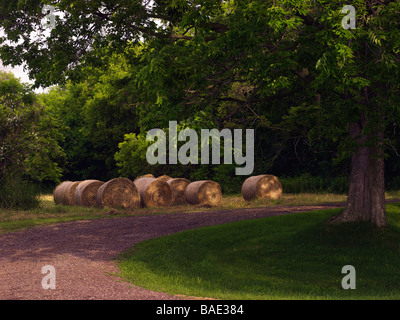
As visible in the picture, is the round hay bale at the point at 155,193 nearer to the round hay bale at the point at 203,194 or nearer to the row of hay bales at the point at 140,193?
the row of hay bales at the point at 140,193

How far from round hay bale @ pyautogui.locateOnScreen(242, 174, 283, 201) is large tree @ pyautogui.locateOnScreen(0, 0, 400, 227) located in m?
10.8

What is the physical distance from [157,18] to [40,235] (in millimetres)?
7885

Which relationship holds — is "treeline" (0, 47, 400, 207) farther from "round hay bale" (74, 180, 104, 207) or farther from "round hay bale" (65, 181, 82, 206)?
"round hay bale" (74, 180, 104, 207)

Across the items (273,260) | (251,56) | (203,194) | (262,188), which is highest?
(251,56)

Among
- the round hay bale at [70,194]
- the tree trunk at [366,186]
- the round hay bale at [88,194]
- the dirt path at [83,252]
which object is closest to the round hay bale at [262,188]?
the dirt path at [83,252]

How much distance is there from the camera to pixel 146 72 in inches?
445

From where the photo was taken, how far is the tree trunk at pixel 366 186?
14.2 m

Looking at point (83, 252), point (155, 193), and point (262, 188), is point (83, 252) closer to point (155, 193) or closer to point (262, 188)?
point (155, 193)

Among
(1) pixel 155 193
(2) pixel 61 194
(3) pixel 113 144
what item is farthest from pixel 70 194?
(3) pixel 113 144

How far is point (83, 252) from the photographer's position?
44.0 ft

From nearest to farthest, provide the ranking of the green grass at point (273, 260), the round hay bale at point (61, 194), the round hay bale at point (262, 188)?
1. the green grass at point (273, 260)
2. the round hay bale at point (262, 188)
3. the round hay bale at point (61, 194)

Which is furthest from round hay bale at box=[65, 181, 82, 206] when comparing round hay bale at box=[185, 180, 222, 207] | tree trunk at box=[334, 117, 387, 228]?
tree trunk at box=[334, 117, 387, 228]

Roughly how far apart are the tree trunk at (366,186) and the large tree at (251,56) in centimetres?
3

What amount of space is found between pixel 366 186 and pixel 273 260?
3514mm
